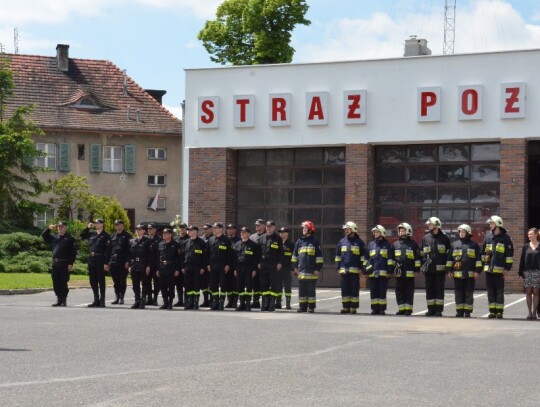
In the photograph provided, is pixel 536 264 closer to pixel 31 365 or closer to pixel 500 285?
pixel 500 285

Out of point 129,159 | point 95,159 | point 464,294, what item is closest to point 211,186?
point 464,294

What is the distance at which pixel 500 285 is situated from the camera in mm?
23141

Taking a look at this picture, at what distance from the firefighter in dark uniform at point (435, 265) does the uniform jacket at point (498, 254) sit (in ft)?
2.98

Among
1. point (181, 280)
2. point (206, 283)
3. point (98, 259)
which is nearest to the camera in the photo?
point (206, 283)

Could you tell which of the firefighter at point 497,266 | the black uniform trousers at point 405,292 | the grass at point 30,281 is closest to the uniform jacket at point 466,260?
the firefighter at point 497,266

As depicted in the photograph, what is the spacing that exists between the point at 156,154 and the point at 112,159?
2.67 m

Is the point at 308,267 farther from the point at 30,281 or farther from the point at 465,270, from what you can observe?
the point at 30,281

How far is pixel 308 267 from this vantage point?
24734mm

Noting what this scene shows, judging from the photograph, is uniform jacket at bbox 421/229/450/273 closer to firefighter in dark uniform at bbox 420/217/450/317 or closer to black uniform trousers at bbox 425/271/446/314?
firefighter in dark uniform at bbox 420/217/450/317

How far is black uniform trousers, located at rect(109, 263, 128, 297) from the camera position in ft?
86.9

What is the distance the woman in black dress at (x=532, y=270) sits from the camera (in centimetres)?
2273

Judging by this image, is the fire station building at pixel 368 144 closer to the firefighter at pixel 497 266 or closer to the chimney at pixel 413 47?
the chimney at pixel 413 47

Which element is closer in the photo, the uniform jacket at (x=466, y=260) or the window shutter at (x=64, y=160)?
the uniform jacket at (x=466, y=260)

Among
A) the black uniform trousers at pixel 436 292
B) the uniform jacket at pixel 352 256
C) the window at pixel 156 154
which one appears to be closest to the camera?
the black uniform trousers at pixel 436 292
